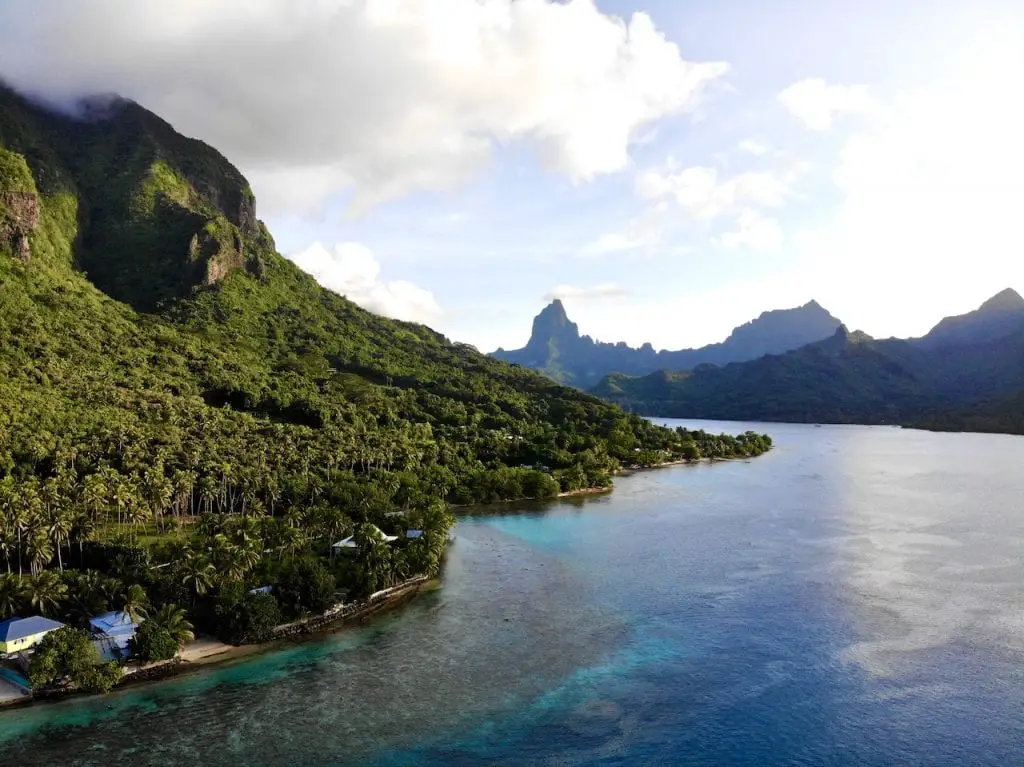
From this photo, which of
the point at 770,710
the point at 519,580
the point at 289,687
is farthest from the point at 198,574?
the point at 770,710

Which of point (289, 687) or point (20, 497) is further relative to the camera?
point (20, 497)

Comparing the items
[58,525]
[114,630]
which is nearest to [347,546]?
[114,630]

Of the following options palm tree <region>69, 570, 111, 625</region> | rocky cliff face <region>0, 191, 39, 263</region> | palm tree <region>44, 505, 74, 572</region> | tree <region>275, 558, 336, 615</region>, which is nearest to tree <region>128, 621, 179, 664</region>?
palm tree <region>69, 570, 111, 625</region>

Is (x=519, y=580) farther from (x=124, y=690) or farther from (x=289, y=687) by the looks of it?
(x=124, y=690)

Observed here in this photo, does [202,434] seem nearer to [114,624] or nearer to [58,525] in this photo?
[58,525]

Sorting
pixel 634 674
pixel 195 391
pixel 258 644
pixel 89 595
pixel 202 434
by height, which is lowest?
pixel 634 674

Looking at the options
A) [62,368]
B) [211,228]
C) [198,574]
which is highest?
[211,228]

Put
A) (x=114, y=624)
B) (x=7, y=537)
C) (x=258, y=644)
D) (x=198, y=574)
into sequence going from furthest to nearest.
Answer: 1. (x=7, y=537)
2. (x=198, y=574)
3. (x=258, y=644)
4. (x=114, y=624)
